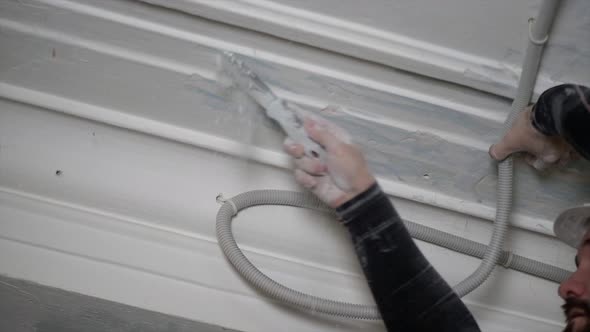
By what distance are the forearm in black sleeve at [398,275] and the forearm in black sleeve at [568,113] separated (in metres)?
0.27

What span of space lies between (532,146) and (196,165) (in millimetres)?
594

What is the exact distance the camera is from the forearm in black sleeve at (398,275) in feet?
2.43

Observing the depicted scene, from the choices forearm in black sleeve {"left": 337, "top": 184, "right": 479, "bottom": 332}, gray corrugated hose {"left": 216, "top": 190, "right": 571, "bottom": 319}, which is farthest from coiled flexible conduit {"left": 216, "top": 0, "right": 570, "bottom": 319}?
forearm in black sleeve {"left": 337, "top": 184, "right": 479, "bottom": 332}

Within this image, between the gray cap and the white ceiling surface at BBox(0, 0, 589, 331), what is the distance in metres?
0.11

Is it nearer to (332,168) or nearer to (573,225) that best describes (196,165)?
(332,168)

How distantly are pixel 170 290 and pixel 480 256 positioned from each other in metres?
0.58

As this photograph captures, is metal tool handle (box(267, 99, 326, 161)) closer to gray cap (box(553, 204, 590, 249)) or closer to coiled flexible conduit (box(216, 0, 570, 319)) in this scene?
coiled flexible conduit (box(216, 0, 570, 319))

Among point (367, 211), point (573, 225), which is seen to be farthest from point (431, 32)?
point (573, 225)

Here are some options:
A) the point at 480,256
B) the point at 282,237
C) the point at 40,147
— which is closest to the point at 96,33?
the point at 40,147

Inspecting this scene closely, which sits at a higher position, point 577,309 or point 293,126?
point 293,126

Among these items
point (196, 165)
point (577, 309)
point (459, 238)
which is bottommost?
point (577, 309)

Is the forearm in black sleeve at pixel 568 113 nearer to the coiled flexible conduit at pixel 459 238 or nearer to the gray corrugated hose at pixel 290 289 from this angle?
the coiled flexible conduit at pixel 459 238

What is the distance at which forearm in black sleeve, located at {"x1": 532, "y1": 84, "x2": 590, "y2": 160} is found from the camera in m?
0.71

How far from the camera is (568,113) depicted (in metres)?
0.72
